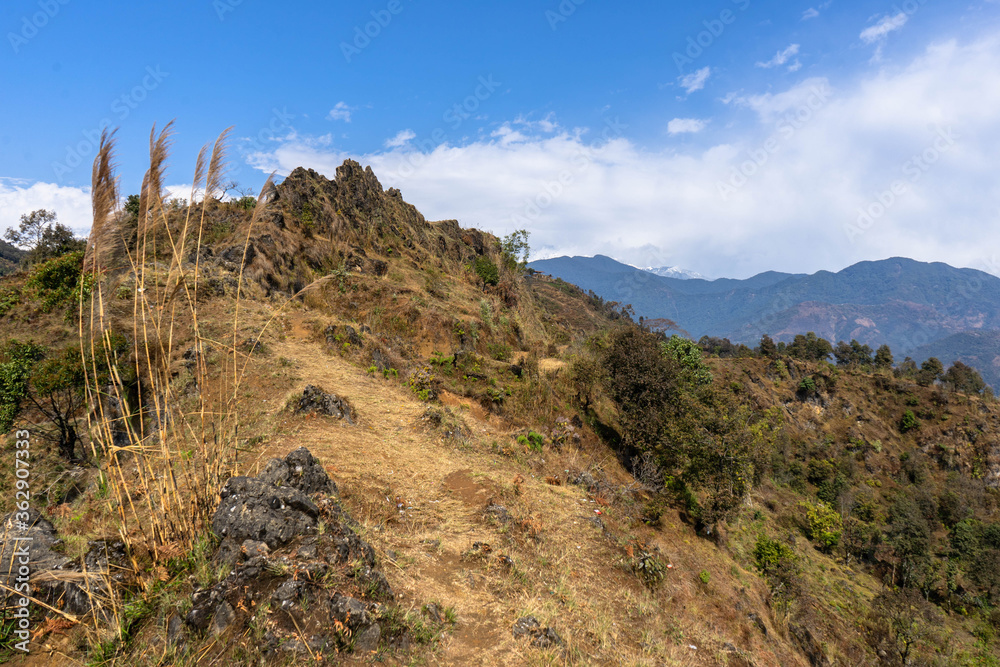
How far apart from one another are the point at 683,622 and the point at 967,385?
8526 centimetres

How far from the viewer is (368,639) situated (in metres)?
3.37

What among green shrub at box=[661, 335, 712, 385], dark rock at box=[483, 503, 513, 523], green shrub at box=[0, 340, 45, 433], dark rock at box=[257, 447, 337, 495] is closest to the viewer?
dark rock at box=[257, 447, 337, 495]

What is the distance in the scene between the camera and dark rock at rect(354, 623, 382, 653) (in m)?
3.29

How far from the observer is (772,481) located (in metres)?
33.3

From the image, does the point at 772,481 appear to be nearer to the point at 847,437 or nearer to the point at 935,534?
the point at 935,534

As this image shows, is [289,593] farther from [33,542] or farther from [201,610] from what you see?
[33,542]

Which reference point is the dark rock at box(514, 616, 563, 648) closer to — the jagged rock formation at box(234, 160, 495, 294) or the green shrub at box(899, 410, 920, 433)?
the jagged rock formation at box(234, 160, 495, 294)

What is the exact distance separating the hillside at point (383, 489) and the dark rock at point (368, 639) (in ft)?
0.05

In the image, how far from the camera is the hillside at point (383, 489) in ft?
10.6

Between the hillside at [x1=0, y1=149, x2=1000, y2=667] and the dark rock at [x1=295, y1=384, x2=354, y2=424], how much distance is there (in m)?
0.04

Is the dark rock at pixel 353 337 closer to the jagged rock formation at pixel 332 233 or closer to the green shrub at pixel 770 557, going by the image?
the jagged rock formation at pixel 332 233

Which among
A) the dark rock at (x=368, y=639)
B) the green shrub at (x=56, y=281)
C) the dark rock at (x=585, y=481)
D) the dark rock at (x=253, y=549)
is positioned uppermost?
the green shrub at (x=56, y=281)

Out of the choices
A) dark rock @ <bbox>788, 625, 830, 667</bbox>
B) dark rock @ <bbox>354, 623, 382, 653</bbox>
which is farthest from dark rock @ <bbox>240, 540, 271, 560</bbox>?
dark rock @ <bbox>788, 625, 830, 667</bbox>

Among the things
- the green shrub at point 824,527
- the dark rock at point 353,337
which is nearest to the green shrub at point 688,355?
the green shrub at point 824,527
